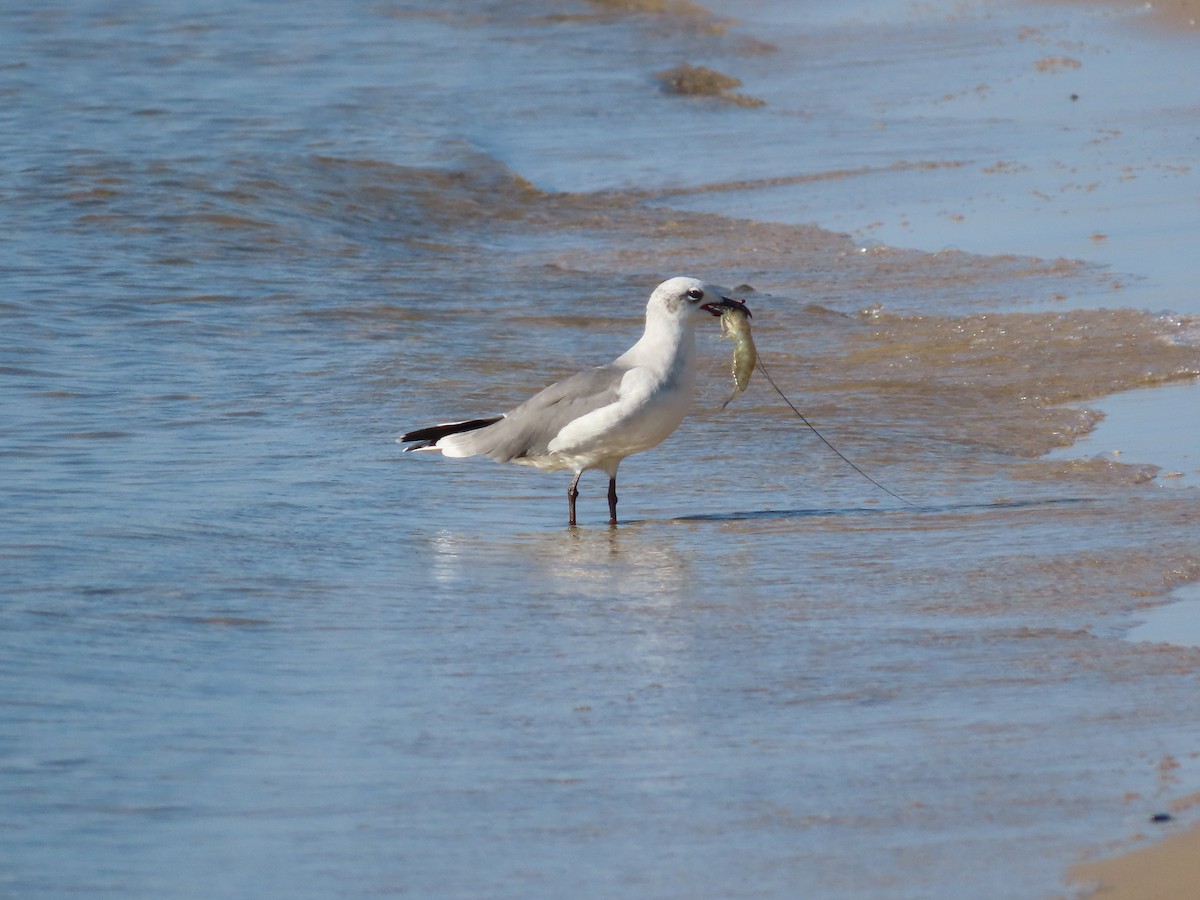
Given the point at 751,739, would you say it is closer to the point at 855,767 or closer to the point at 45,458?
the point at 855,767

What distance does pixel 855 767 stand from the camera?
3.73m

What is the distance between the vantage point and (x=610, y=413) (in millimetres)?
6430

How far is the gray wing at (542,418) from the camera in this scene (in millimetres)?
6559

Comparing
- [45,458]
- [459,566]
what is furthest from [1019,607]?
[45,458]

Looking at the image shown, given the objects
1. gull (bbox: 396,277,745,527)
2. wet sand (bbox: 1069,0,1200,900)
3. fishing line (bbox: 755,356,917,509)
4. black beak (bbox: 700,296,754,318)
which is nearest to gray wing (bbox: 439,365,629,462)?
gull (bbox: 396,277,745,527)

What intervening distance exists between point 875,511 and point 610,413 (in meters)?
1.01

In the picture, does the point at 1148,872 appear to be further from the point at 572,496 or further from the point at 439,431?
the point at 439,431

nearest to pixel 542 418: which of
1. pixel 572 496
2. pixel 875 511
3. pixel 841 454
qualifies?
pixel 572 496

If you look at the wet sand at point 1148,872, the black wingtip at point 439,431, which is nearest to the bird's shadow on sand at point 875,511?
the black wingtip at point 439,431

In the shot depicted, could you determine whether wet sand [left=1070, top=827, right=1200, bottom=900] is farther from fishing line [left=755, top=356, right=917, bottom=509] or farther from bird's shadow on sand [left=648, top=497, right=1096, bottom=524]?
fishing line [left=755, top=356, right=917, bottom=509]

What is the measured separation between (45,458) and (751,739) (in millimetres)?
3652

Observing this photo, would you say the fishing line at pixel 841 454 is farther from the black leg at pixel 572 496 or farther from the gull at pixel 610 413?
the black leg at pixel 572 496

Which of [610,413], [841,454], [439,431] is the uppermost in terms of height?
[610,413]

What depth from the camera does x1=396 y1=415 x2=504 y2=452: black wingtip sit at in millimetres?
6664
